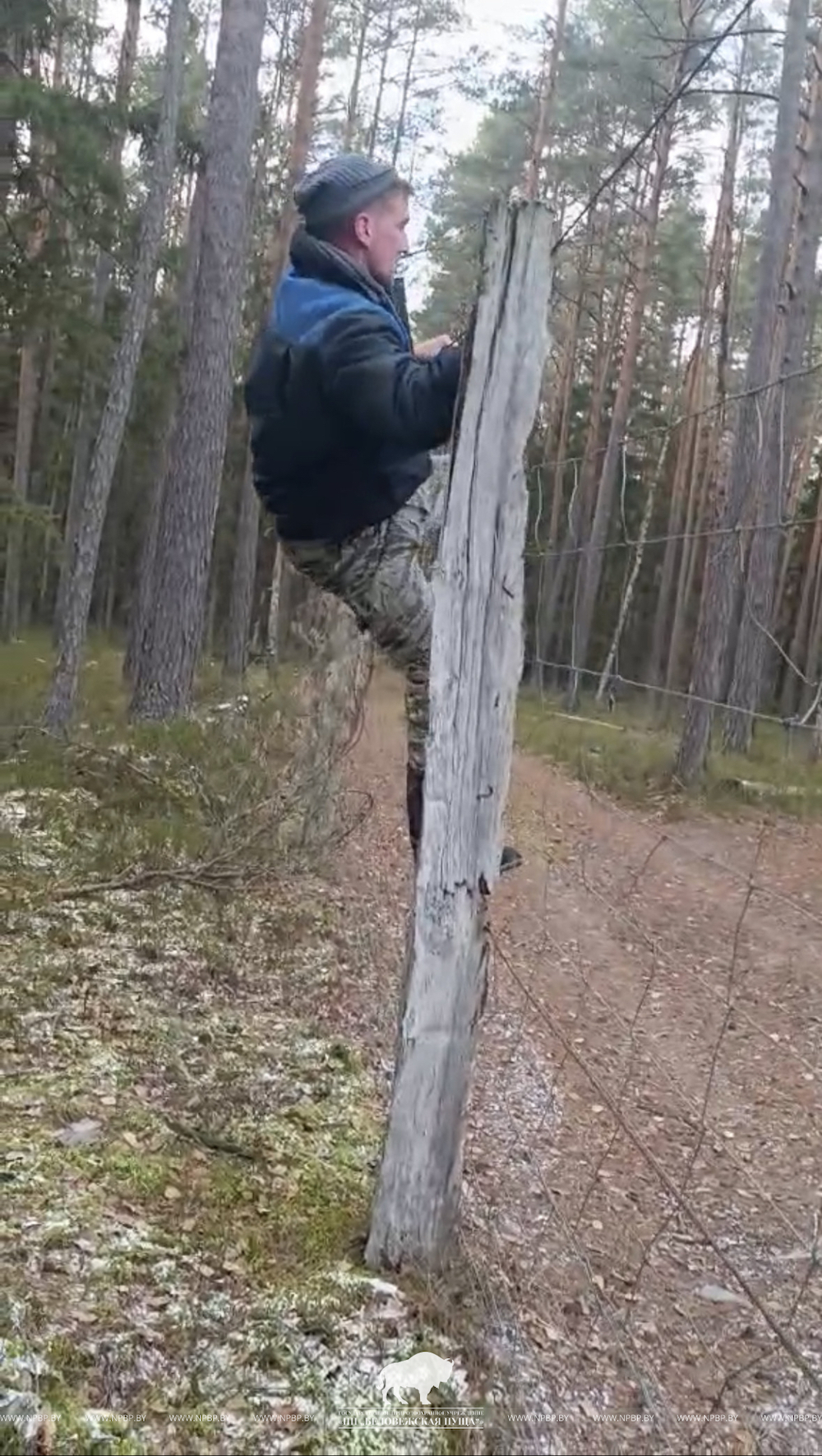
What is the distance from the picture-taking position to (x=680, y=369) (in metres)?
27.1

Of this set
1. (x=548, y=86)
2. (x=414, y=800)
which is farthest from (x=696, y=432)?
(x=414, y=800)

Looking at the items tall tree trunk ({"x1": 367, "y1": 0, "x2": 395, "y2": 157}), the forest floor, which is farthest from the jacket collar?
tall tree trunk ({"x1": 367, "y1": 0, "x2": 395, "y2": 157})

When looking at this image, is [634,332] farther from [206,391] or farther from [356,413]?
[356,413]

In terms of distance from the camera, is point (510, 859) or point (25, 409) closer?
point (510, 859)

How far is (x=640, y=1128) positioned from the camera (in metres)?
4.32

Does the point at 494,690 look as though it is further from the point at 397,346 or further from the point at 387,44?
the point at 387,44

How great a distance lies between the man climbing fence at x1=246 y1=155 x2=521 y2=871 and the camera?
252cm

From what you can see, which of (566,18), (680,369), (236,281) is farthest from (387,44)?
(236,281)

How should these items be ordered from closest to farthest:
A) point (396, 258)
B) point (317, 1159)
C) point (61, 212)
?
point (396, 258)
point (317, 1159)
point (61, 212)

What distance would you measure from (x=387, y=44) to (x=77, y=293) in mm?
14719

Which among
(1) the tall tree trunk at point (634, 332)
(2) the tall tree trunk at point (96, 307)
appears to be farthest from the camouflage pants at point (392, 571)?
(1) the tall tree trunk at point (634, 332)

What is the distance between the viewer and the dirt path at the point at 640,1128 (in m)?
2.68

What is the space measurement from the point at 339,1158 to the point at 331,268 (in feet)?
7.27

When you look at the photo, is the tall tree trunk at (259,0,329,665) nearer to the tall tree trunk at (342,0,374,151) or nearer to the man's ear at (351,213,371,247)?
the tall tree trunk at (342,0,374,151)
